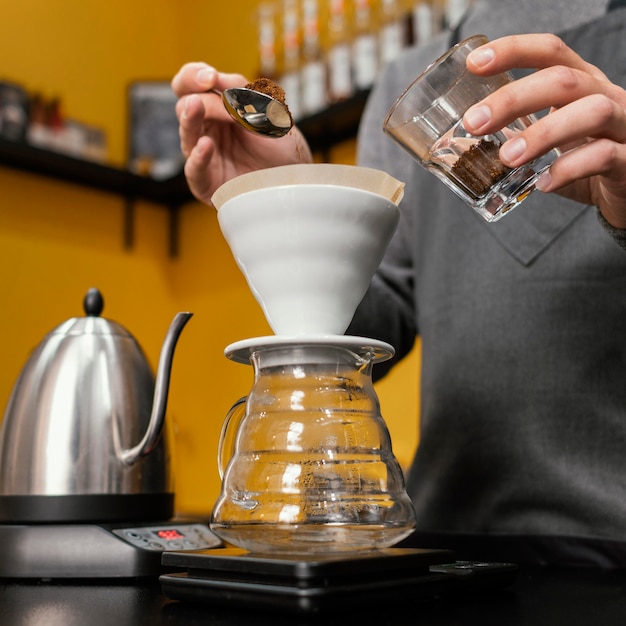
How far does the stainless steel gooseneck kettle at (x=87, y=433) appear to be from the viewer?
2.49ft

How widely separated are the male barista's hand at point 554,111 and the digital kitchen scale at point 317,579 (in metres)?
0.31

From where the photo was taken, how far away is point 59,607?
55cm

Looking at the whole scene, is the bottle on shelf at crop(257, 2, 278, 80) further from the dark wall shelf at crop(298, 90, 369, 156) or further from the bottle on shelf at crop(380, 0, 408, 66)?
the bottle on shelf at crop(380, 0, 408, 66)

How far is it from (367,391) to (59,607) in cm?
27

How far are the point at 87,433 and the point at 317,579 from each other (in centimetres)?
39

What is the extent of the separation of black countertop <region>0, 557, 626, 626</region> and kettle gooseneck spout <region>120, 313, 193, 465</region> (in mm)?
155

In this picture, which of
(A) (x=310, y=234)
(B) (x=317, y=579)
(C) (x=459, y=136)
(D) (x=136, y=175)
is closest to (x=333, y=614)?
(B) (x=317, y=579)

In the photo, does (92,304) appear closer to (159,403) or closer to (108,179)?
(159,403)

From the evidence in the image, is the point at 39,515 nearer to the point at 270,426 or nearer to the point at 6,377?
the point at 270,426

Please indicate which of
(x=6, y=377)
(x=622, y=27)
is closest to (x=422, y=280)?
(x=622, y=27)

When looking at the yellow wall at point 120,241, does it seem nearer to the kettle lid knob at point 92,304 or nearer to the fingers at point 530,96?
the kettle lid knob at point 92,304

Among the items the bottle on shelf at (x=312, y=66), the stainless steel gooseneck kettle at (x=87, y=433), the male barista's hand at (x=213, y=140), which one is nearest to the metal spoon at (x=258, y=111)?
the male barista's hand at (x=213, y=140)

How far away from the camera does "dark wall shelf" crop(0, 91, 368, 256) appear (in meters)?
2.20

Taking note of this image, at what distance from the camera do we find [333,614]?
481mm
